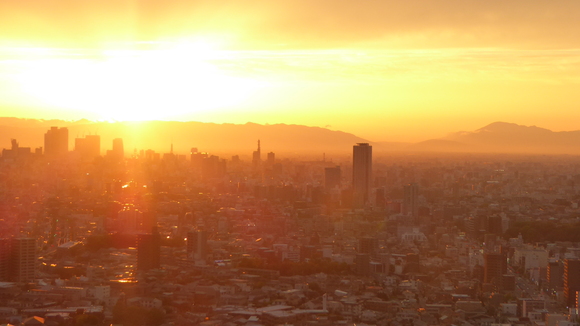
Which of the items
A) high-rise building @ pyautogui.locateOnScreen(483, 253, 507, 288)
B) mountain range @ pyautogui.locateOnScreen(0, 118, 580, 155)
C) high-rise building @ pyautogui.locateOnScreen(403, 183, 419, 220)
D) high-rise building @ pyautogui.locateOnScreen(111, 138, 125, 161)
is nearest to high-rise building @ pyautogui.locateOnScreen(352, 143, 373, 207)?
high-rise building @ pyautogui.locateOnScreen(403, 183, 419, 220)

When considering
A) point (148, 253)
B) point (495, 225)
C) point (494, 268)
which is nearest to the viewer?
point (494, 268)

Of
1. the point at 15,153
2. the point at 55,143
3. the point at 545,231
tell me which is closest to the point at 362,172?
the point at 545,231

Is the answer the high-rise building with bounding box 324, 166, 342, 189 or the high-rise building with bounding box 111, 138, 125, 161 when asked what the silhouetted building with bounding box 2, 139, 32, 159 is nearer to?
the high-rise building with bounding box 111, 138, 125, 161

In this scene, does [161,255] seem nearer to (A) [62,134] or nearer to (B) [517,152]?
(A) [62,134]

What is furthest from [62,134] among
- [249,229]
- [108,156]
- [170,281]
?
[170,281]

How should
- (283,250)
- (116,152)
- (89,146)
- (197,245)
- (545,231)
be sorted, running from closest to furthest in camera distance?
(197,245)
(283,250)
(545,231)
(116,152)
(89,146)

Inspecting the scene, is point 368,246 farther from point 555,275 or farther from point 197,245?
point 555,275

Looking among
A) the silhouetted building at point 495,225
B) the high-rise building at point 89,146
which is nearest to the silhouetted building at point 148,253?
the silhouetted building at point 495,225
